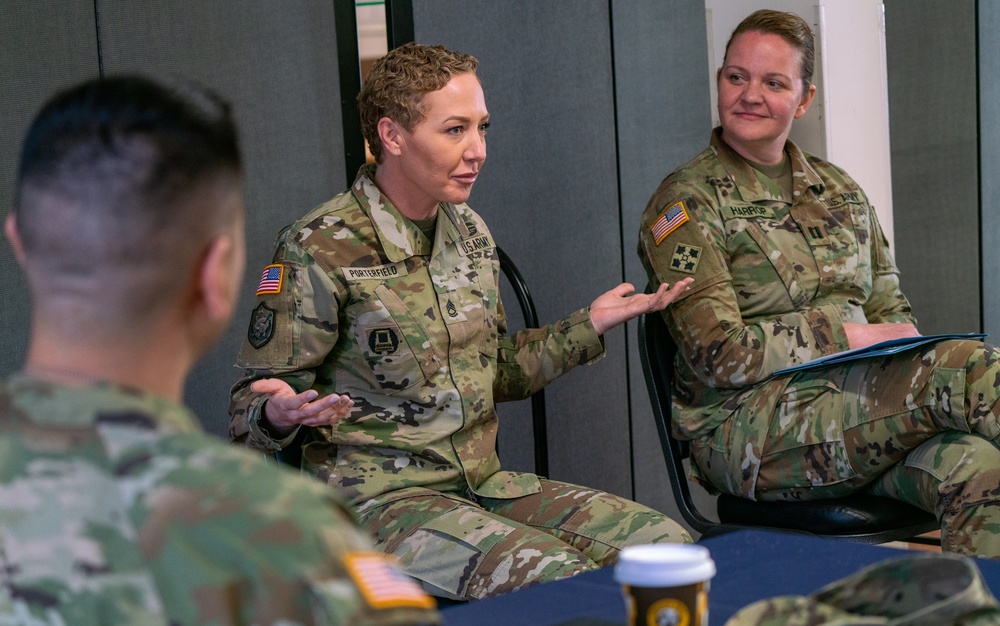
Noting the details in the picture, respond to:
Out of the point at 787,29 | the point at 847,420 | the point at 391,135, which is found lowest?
the point at 847,420

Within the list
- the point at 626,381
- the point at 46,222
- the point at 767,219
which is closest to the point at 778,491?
the point at 767,219

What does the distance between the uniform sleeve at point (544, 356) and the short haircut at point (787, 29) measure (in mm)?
881

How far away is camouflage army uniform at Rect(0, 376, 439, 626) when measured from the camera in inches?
28.9

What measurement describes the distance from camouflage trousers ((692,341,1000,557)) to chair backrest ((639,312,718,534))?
0.05m

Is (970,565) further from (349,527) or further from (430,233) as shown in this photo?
(430,233)

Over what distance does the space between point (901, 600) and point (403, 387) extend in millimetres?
1220

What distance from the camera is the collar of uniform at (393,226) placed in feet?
7.36

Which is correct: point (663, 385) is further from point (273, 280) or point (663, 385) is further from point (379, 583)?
point (379, 583)

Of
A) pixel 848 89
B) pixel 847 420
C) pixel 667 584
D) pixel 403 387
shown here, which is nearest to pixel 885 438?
pixel 847 420

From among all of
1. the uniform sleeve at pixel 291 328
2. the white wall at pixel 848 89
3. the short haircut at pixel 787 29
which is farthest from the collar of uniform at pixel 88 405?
the white wall at pixel 848 89

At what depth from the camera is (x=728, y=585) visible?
1.43 meters

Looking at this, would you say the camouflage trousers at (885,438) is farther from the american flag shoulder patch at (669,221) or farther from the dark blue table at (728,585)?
the dark blue table at (728,585)

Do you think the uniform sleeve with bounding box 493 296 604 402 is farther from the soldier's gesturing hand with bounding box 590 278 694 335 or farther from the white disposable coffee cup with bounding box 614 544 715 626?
the white disposable coffee cup with bounding box 614 544 715 626

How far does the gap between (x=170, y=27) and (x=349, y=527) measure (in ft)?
7.01
